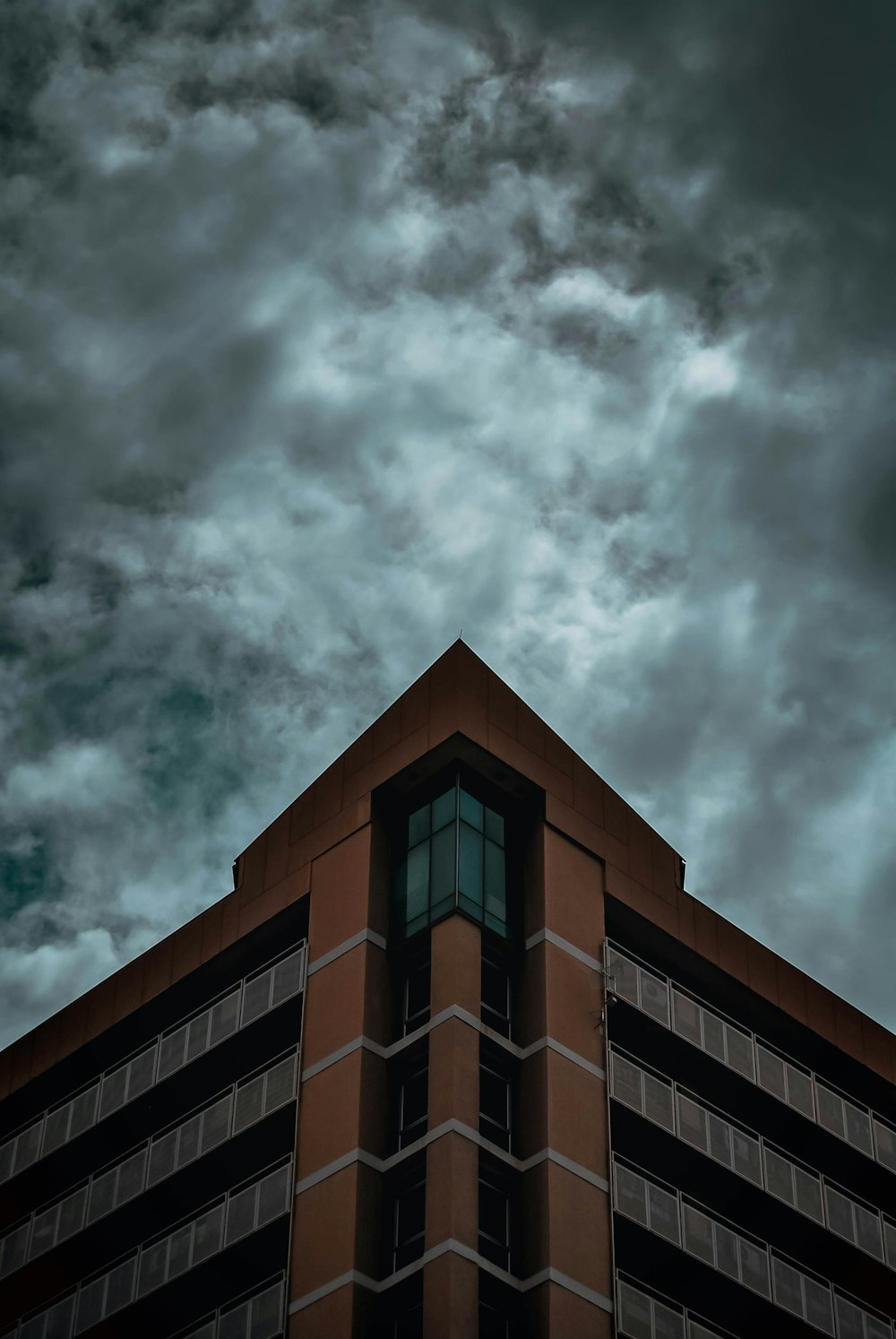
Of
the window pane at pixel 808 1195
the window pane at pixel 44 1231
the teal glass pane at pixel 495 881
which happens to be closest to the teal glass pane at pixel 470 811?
the teal glass pane at pixel 495 881

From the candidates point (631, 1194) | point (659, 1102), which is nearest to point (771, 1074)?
point (659, 1102)

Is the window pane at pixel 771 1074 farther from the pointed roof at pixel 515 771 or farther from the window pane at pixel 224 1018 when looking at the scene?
the window pane at pixel 224 1018

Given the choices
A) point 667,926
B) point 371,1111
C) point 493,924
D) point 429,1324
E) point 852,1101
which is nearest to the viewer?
point 429,1324

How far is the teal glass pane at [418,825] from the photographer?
52.6m

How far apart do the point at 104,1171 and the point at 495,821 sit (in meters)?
15.6

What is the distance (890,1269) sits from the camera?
187 feet

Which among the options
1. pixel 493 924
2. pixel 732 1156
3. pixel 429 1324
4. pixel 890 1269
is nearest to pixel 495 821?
pixel 493 924

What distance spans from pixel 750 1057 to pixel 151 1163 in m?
17.5

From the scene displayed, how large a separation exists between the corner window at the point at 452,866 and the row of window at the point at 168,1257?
24.7 feet

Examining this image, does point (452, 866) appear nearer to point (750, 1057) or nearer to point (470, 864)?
point (470, 864)

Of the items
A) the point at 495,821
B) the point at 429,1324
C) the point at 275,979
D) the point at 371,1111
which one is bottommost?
the point at 429,1324

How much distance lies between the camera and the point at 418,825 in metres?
53.0

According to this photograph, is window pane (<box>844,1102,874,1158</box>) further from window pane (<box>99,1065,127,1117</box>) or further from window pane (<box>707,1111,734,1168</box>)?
window pane (<box>99,1065,127,1117</box>)

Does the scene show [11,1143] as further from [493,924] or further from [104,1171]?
[493,924]
